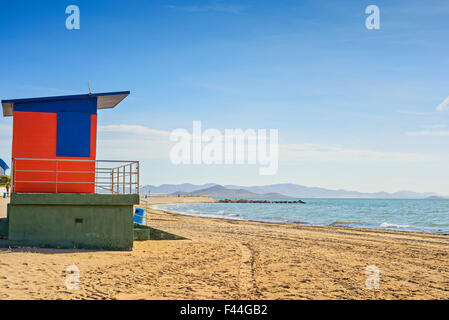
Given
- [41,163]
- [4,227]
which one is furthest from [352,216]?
[4,227]

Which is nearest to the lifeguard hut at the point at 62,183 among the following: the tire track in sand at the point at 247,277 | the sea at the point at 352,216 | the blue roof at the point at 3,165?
the tire track in sand at the point at 247,277

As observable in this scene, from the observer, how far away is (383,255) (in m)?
14.0

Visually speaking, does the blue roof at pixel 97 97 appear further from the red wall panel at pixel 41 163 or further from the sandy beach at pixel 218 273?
the sandy beach at pixel 218 273

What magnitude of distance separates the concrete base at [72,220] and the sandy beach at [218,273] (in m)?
0.57

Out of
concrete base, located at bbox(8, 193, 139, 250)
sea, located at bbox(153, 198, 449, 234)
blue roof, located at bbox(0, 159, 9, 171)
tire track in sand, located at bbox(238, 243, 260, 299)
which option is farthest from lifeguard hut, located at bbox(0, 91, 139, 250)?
blue roof, located at bbox(0, 159, 9, 171)

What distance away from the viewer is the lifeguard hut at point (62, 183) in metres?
11.7

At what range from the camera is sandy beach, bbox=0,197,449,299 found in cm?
790

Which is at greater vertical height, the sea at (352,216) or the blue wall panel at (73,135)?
the blue wall panel at (73,135)

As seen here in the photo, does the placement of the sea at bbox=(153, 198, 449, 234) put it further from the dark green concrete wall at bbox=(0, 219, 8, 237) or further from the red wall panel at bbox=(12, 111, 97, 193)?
the dark green concrete wall at bbox=(0, 219, 8, 237)

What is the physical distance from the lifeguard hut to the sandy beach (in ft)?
2.41

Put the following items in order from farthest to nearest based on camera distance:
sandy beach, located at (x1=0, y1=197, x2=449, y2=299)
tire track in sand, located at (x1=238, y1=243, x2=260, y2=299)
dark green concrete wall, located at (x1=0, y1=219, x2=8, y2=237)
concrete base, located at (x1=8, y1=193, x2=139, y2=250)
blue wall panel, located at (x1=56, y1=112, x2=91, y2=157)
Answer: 1. blue wall panel, located at (x1=56, y1=112, x2=91, y2=157)
2. dark green concrete wall, located at (x1=0, y1=219, x2=8, y2=237)
3. concrete base, located at (x1=8, y1=193, x2=139, y2=250)
4. tire track in sand, located at (x1=238, y1=243, x2=260, y2=299)
5. sandy beach, located at (x1=0, y1=197, x2=449, y2=299)
